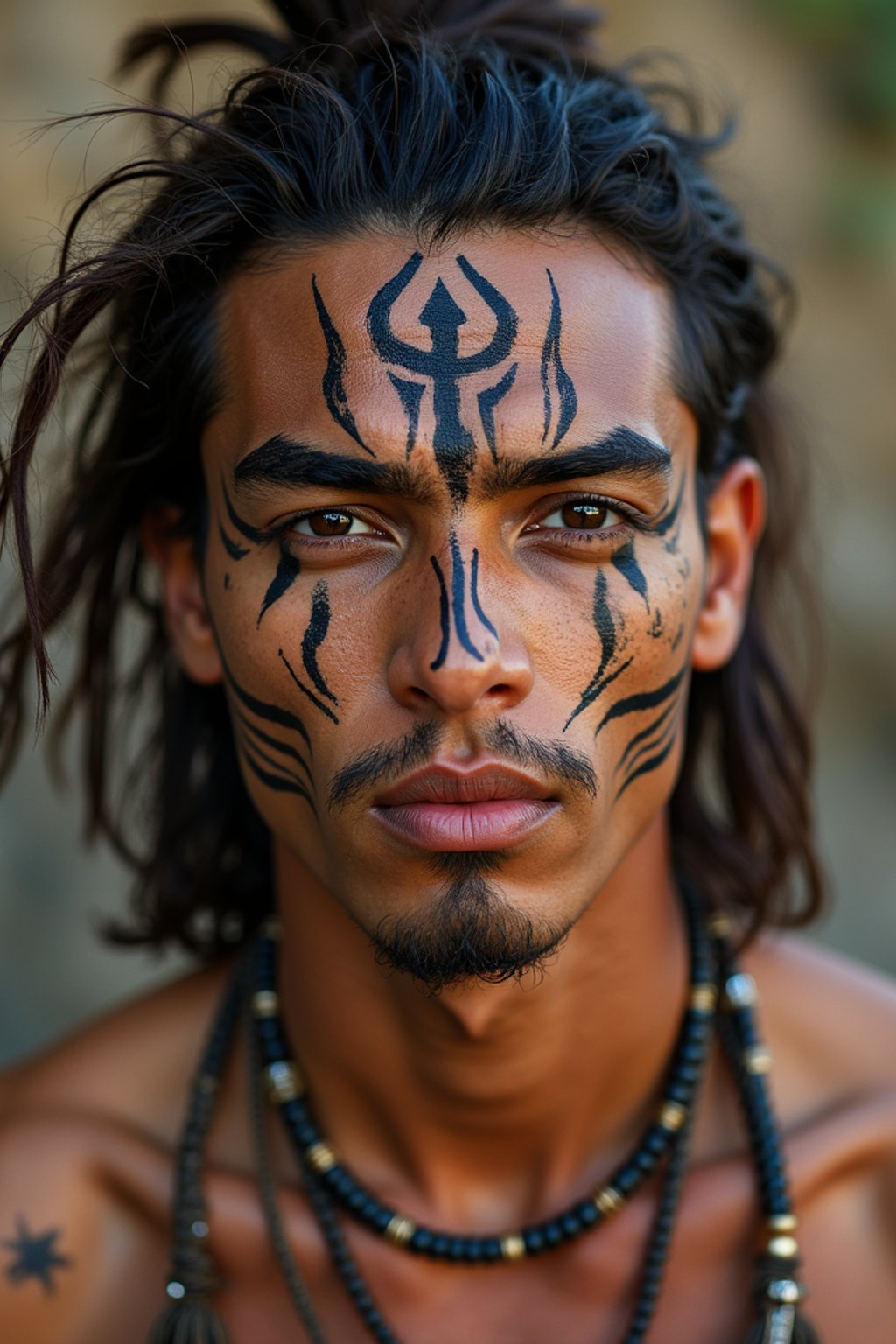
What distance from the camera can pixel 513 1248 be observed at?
2443 millimetres

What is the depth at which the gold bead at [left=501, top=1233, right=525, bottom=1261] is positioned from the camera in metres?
2.44

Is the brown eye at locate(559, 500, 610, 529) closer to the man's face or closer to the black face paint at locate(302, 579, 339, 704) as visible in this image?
the man's face

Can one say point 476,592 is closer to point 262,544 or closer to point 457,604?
point 457,604

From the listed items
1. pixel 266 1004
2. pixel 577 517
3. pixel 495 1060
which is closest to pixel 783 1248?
pixel 495 1060

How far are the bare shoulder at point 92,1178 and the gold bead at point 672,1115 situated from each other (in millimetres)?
933

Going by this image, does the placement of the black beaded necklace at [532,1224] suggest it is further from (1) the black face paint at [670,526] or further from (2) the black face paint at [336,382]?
(2) the black face paint at [336,382]

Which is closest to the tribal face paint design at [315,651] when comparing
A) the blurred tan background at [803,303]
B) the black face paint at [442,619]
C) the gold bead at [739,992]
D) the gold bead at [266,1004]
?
the black face paint at [442,619]

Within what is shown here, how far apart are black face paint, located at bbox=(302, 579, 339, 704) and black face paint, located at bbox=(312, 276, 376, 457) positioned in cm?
25

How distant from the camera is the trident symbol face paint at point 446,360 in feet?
6.84

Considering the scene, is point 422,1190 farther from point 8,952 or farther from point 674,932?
point 8,952

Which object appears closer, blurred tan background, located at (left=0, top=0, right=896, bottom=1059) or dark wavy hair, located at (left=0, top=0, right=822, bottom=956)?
dark wavy hair, located at (left=0, top=0, right=822, bottom=956)

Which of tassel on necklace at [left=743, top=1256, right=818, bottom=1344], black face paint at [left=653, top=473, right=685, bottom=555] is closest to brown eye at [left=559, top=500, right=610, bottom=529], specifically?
black face paint at [left=653, top=473, right=685, bottom=555]

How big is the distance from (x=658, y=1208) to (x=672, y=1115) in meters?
0.16

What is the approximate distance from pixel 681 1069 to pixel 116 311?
175 centimetres
